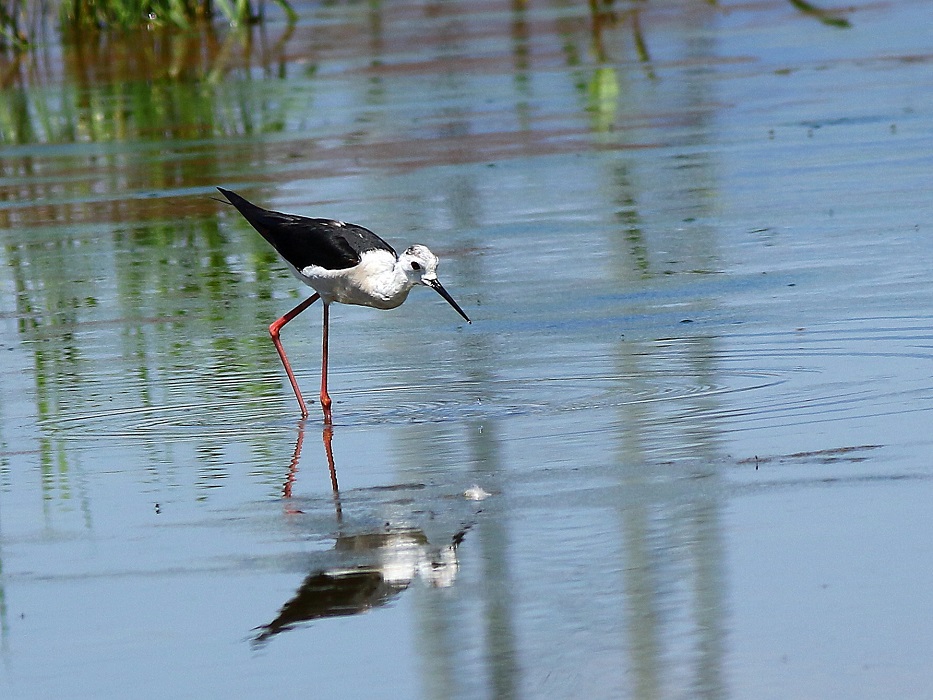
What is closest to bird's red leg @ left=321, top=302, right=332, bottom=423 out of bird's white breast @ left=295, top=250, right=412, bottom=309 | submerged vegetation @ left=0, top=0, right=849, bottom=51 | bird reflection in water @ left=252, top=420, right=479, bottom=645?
bird's white breast @ left=295, top=250, right=412, bottom=309

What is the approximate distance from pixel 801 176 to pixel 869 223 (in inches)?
64.4

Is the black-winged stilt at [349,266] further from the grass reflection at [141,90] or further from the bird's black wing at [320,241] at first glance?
the grass reflection at [141,90]

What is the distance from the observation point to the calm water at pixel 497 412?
4711mm

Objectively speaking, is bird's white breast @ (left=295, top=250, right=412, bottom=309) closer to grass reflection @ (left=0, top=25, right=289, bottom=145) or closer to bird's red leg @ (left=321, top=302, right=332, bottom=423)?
bird's red leg @ (left=321, top=302, right=332, bottom=423)

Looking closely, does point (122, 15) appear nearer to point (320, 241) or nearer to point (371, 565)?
point (320, 241)

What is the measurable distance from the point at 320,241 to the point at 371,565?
300cm

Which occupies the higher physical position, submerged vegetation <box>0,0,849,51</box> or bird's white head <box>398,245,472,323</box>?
submerged vegetation <box>0,0,849,51</box>

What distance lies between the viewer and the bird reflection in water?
197 inches

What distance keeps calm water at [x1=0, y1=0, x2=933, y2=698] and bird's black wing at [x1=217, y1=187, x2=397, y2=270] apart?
472 millimetres

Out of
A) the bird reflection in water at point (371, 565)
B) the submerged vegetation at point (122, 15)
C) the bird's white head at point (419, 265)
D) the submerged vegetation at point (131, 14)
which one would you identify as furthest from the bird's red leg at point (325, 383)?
the submerged vegetation at point (122, 15)

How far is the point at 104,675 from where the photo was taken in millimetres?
4656

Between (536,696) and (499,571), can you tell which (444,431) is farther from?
(536,696)

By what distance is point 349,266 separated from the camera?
799cm

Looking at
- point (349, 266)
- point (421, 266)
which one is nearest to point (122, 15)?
point (349, 266)
